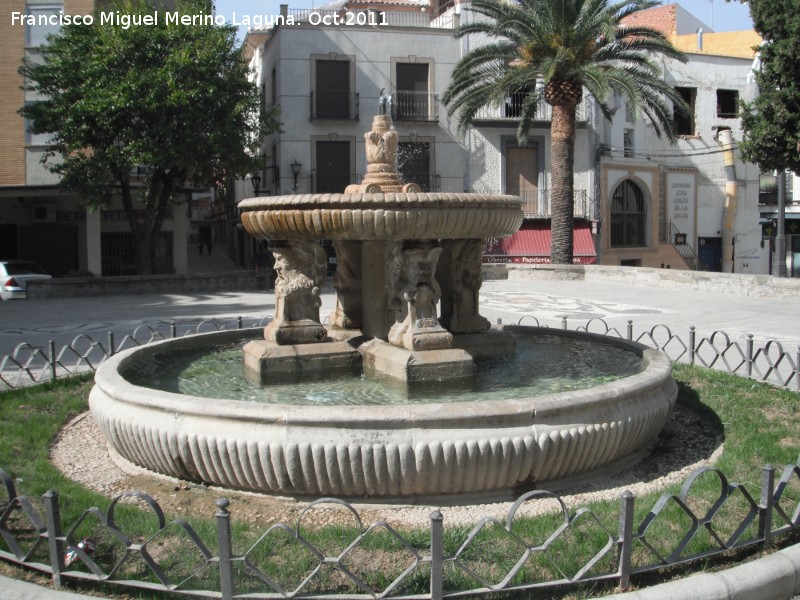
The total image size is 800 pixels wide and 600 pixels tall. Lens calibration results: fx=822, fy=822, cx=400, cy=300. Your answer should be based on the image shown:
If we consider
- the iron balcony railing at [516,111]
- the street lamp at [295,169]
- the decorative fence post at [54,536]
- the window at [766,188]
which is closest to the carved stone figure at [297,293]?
the decorative fence post at [54,536]

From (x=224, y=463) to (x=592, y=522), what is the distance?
207 cm

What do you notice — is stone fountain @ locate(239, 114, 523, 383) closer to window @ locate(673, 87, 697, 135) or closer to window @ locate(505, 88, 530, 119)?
window @ locate(505, 88, 530, 119)

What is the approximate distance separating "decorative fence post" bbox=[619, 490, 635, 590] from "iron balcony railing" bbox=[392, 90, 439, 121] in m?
26.3

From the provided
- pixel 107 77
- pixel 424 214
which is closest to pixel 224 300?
pixel 107 77

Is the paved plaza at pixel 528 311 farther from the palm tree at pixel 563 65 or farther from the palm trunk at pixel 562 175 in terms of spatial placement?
the palm tree at pixel 563 65

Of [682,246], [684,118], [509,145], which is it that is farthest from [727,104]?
[509,145]

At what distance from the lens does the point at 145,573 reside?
372 cm

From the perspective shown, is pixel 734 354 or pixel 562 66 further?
pixel 562 66

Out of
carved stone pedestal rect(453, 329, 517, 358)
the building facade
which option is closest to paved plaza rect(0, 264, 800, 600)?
carved stone pedestal rect(453, 329, 517, 358)

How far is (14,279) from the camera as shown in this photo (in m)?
20.3

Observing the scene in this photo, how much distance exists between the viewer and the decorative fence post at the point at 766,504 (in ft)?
12.9

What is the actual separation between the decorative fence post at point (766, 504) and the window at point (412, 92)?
26085 mm

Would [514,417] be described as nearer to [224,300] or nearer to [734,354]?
[734,354]

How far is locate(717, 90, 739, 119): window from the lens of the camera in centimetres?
3441
